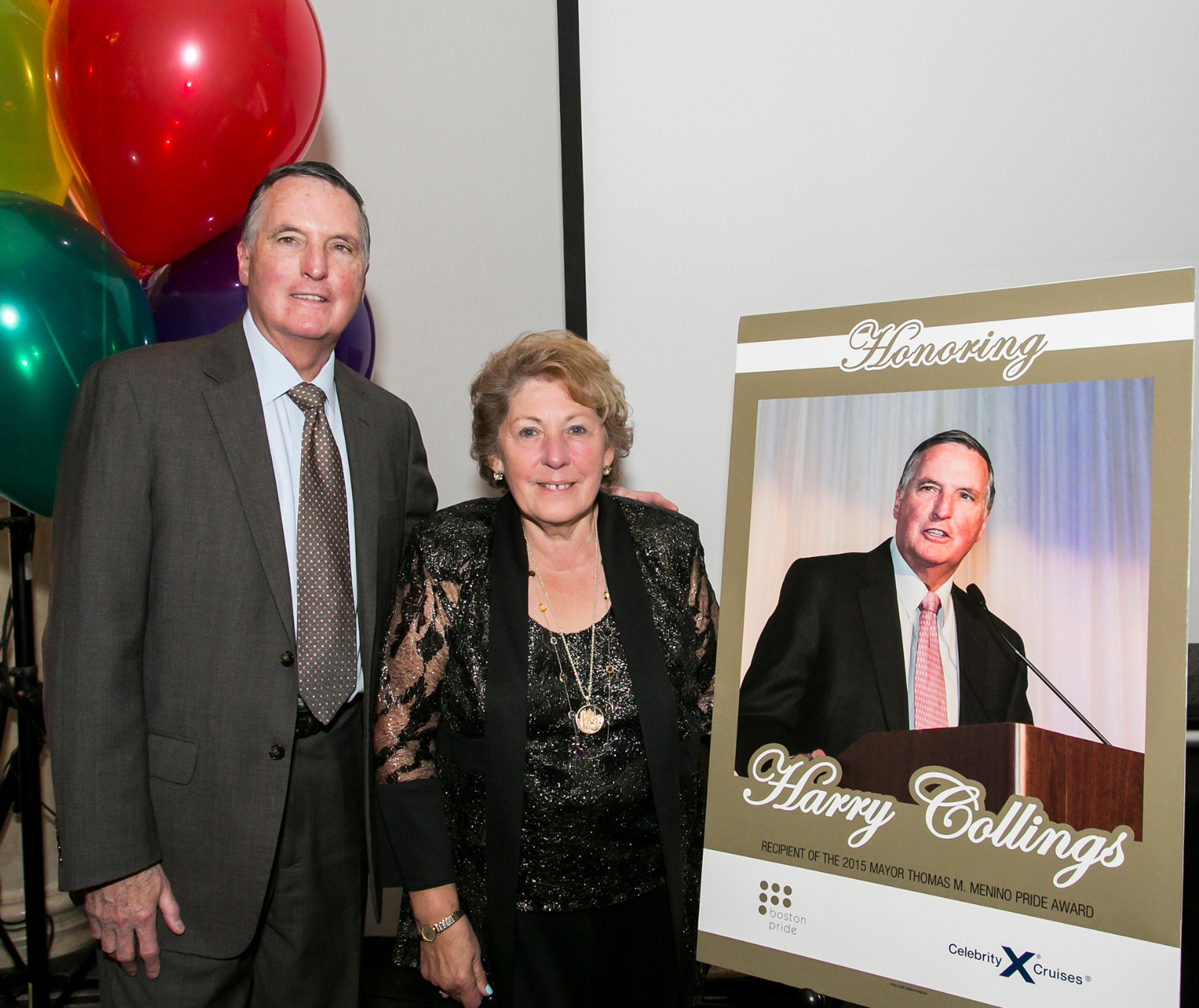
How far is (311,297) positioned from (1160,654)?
144cm

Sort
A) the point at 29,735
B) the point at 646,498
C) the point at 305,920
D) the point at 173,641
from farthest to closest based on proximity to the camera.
→ the point at 646,498 → the point at 29,735 → the point at 305,920 → the point at 173,641

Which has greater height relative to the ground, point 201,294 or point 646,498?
point 201,294

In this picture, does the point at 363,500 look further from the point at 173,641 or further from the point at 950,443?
the point at 950,443

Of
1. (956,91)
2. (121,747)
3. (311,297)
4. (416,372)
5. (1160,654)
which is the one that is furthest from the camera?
(416,372)

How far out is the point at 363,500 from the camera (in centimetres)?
157

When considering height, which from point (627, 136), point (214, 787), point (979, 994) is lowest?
point (979, 994)

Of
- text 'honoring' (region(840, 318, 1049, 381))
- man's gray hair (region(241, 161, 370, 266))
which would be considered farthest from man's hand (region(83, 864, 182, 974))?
text 'honoring' (region(840, 318, 1049, 381))

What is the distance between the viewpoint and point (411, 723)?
1.54 meters

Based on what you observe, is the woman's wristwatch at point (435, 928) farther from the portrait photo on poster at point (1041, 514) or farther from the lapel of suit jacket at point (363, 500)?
the portrait photo on poster at point (1041, 514)

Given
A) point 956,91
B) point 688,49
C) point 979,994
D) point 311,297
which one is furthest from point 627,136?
point 979,994

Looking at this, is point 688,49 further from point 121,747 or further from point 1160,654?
point 121,747

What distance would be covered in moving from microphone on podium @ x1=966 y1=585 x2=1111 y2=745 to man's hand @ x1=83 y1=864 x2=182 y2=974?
1.38 m

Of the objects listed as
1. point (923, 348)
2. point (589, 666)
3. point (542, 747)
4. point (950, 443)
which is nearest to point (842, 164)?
point (923, 348)

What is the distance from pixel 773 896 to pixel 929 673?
0.47m
